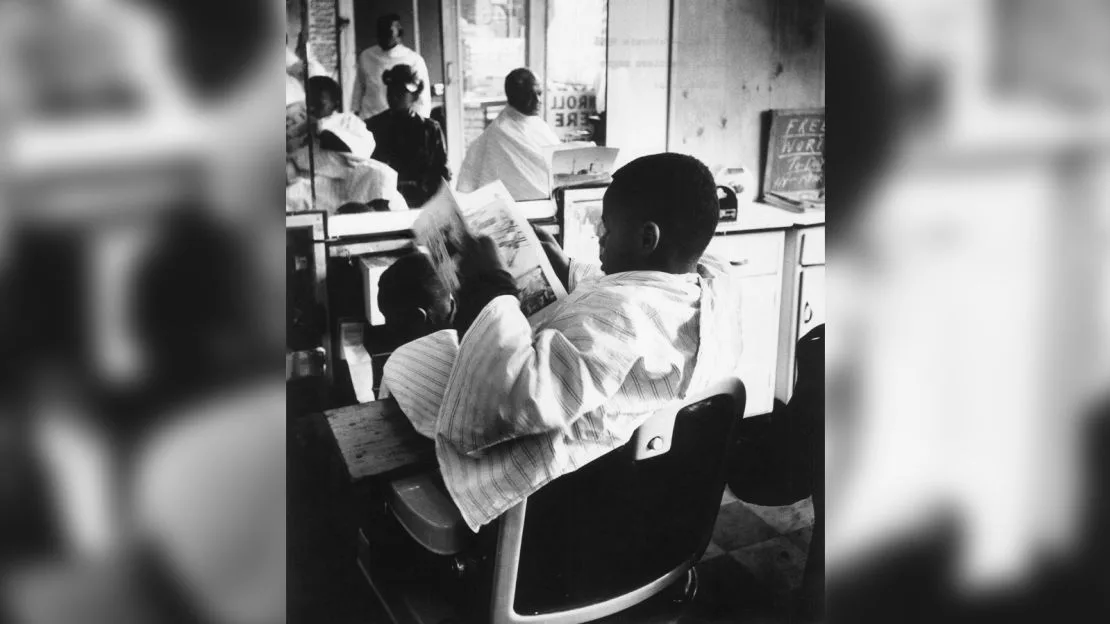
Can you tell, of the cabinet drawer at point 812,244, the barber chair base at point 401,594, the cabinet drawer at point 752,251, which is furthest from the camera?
the cabinet drawer at point 812,244


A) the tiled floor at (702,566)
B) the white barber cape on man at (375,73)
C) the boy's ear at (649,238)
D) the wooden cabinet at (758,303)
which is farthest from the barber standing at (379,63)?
the wooden cabinet at (758,303)

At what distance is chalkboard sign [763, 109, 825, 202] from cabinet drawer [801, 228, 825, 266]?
0.07 metres

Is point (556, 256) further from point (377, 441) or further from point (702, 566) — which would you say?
point (702, 566)

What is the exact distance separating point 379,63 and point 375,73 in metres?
0.02

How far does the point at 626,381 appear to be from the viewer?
1.36m

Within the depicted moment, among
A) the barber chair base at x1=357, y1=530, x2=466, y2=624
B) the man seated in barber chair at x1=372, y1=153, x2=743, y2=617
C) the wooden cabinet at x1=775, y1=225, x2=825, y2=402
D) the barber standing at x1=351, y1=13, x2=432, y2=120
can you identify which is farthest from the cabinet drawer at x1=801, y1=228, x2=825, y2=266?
the barber chair base at x1=357, y1=530, x2=466, y2=624

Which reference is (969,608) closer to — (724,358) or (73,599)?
(724,358)

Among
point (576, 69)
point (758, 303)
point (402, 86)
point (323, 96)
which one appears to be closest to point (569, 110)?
point (576, 69)

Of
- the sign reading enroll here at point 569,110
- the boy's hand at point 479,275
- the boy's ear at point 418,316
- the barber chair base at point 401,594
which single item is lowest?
the barber chair base at point 401,594

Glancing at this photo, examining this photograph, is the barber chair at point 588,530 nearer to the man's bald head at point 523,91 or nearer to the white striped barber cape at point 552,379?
the white striped barber cape at point 552,379

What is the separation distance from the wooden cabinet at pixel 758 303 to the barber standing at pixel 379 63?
2.35 feet

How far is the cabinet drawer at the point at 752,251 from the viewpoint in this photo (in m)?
1.64

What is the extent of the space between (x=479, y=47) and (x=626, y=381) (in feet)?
2.03

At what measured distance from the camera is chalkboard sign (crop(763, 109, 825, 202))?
1.68 meters
